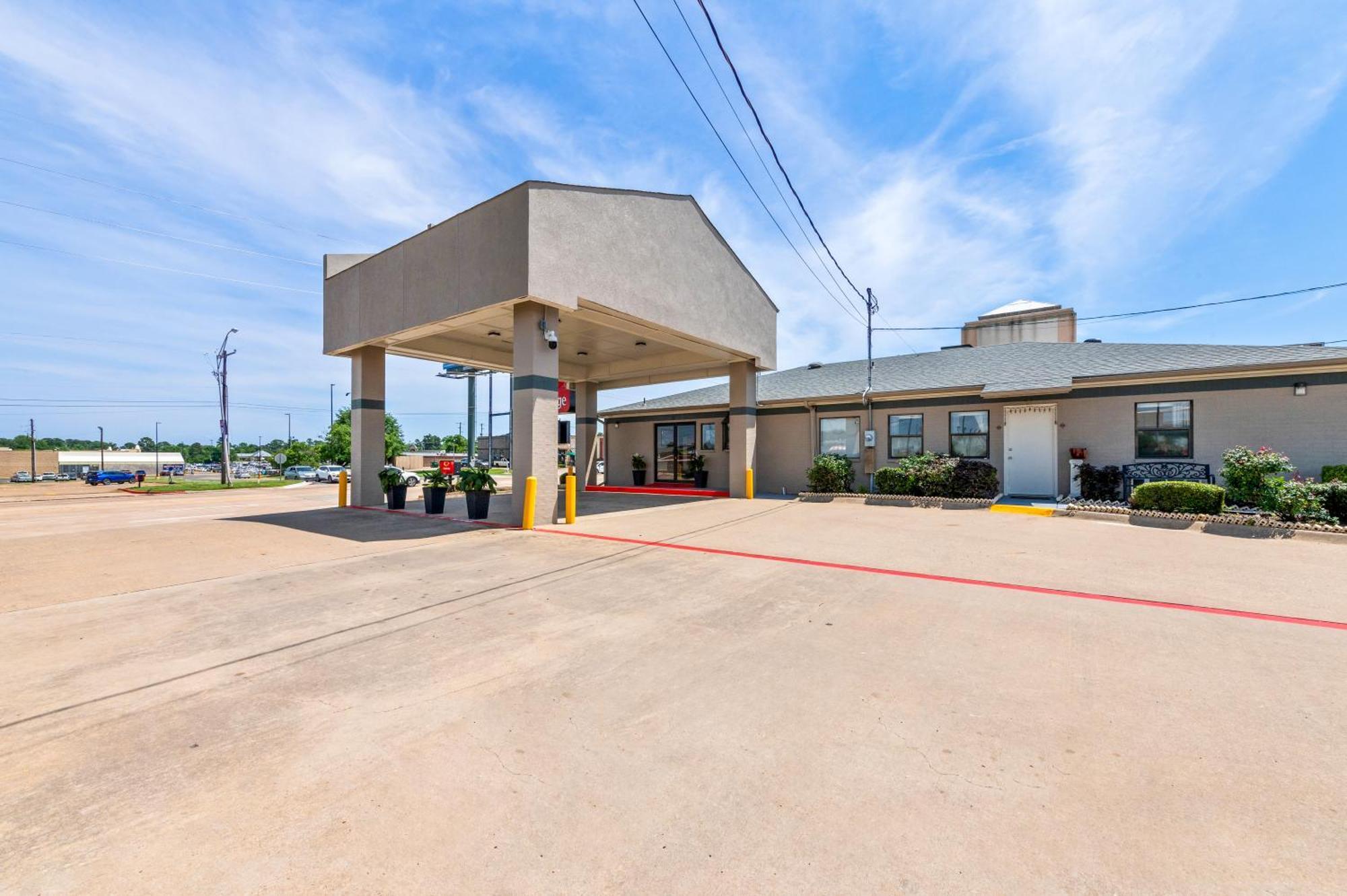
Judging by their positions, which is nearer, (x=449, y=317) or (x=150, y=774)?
(x=150, y=774)

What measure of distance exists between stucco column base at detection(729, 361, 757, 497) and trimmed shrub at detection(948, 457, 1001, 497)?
5.60 meters

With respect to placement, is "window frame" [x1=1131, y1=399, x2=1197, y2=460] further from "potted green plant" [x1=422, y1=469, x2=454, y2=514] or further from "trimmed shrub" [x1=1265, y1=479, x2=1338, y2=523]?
"potted green plant" [x1=422, y1=469, x2=454, y2=514]

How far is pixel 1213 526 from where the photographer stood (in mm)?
9609

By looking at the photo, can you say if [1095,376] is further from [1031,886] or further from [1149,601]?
[1031,886]

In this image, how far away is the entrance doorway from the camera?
2059 cm

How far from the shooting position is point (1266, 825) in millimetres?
2180

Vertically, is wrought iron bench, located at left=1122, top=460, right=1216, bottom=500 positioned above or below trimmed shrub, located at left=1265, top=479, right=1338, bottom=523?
above

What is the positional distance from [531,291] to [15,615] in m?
7.43

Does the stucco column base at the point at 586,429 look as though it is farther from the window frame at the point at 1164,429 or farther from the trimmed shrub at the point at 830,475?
the window frame at the point at 1164,429

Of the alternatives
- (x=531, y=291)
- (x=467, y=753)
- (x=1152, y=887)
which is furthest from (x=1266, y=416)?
(x=467, y=753)

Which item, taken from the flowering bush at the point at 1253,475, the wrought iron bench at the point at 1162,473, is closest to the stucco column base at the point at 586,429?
the wrought iron bench at the point at 1162,473

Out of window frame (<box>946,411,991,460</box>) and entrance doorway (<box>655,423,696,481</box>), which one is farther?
entrance doorway (<box>655,423,696,481</box>)

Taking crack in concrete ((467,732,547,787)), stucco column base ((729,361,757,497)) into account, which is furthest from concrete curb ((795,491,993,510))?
crack in concrete ((467,732,547,787))

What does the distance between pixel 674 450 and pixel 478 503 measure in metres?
10.5
